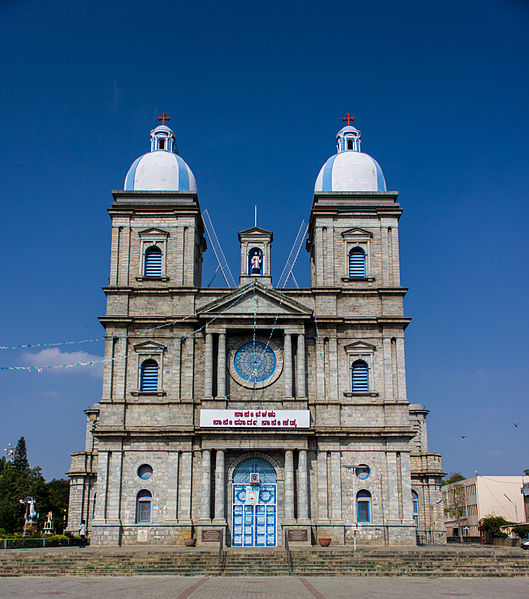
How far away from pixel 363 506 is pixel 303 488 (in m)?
3.54

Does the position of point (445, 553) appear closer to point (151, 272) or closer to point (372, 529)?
point (372, 529)

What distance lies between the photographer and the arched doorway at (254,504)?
120ft

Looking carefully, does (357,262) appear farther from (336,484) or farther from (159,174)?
(159,174)

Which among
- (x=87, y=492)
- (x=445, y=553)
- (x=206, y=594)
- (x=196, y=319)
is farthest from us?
(x=87, y=492)

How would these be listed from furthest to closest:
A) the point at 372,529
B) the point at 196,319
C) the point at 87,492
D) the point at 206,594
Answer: the point at 87,492 → the point at 196,319 → the point at 372,529 → the point at 206,594

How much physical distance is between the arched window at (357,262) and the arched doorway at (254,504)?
12266mm

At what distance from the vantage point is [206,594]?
2130 centimetres

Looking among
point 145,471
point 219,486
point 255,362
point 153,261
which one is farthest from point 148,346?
point 219,486

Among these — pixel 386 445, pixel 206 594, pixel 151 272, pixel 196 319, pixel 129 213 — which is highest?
pixel 129 213

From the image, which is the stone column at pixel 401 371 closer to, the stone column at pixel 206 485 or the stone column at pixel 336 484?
the stone column at pixel 336 484

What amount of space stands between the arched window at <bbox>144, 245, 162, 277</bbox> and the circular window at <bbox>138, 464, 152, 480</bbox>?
429 inches

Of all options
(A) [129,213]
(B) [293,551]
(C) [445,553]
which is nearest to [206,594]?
(B) [293,551]

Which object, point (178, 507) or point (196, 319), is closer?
point (178, 507)

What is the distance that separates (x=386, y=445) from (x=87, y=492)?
2613cm
